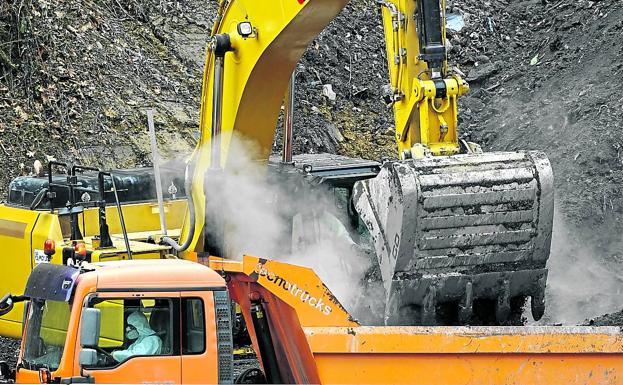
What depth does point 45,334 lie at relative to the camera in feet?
21.1

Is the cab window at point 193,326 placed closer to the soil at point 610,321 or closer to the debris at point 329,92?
the soil at point 610,321

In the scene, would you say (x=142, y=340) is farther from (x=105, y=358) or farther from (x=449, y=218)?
(x=449, y=218)

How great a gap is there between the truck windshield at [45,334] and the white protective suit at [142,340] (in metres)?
0.36

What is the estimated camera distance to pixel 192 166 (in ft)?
28.5

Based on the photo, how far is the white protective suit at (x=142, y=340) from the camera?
20.4 feet

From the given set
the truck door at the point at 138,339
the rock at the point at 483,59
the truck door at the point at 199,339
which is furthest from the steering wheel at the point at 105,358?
the rock at the point at 483,59

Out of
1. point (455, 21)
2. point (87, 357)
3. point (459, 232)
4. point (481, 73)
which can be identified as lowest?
point (87, 357)

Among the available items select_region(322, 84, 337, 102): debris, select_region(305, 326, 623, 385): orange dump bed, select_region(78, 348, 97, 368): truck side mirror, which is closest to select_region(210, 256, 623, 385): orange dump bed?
select_region(305, 326, 623, 385): orange dump bed

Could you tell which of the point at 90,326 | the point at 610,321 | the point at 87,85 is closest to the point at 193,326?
the point at 90,326

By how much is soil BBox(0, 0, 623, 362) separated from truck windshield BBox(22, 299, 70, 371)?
4.83 meters

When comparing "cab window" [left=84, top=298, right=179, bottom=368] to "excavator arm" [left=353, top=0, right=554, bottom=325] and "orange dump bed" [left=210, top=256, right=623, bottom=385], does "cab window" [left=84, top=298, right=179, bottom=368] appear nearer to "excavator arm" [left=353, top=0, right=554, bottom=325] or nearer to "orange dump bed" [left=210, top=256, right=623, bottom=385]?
"orange dump bed" [left=210, top=256, right=623, bottom=385]

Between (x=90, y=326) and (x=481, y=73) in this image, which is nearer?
(x=90, y=326)

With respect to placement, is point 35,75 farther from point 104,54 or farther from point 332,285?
point 332,285

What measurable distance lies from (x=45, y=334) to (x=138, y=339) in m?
0.58
